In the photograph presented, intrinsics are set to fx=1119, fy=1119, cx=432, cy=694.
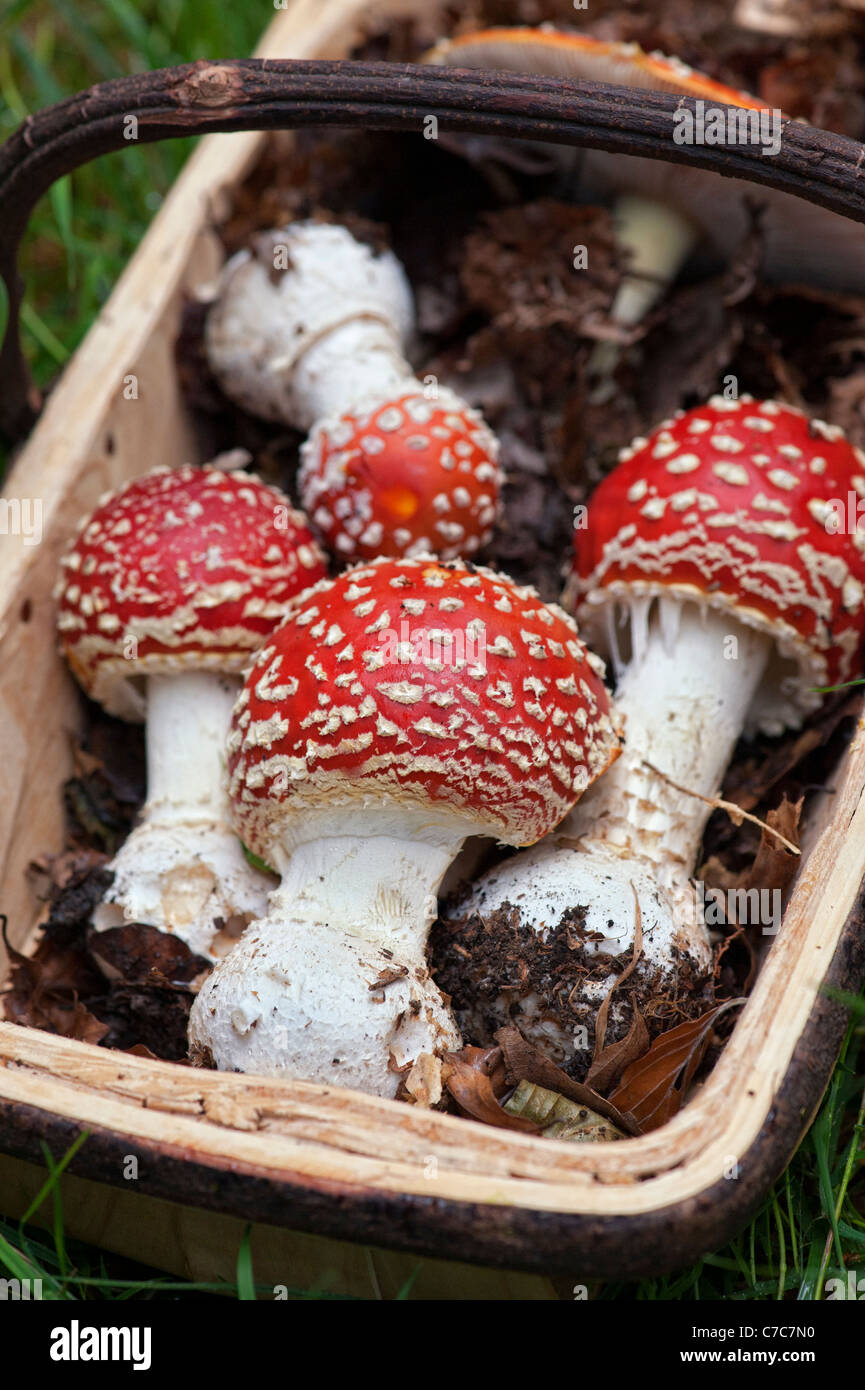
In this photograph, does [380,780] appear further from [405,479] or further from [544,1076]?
[405,479]

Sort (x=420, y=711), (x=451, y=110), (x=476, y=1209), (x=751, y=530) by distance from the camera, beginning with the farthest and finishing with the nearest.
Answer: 1. (x=751, y=530)
2. (x=451, y=110)
3. (x=420, y=711)
4. (x=476, y=1209)

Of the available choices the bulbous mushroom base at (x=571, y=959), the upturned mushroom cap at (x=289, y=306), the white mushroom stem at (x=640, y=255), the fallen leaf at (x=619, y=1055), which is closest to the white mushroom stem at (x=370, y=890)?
the bulbous mushroom base at (x=571, y=959)

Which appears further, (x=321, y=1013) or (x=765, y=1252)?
(x=765, y=1252)

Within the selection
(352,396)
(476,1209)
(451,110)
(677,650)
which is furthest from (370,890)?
(451,110)

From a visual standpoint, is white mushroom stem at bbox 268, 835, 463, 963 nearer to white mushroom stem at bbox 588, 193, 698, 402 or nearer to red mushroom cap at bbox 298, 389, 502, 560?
red mushroom cap at bbox 298, 389, 502, 560

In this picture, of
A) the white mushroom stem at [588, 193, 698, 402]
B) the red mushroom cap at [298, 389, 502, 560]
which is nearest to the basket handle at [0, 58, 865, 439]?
the red mushroom cap at [298, 389, 502, 560]

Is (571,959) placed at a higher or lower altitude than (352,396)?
lower

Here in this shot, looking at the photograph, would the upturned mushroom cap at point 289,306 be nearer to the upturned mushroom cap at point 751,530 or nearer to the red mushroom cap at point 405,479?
the red mushroom cap at point 405,479
